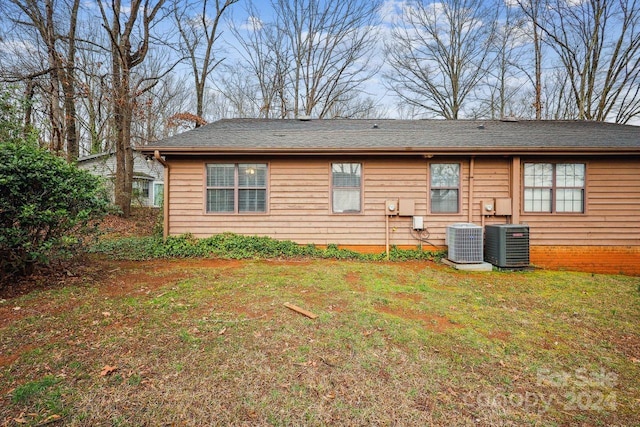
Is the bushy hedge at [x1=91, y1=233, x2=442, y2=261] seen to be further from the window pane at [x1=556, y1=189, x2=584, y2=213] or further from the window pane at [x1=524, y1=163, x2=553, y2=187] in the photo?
the window pane at [x1=556, y1=189, x2=584, y2=213]

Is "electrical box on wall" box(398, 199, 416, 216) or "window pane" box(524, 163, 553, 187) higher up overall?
"window pane" box(524, 163, 553, 187)

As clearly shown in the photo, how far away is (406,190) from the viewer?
711cm

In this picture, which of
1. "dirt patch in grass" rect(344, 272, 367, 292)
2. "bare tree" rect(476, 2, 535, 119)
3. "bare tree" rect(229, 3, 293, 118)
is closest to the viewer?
"dirt patch in grass" rect(344, 272, 367, 292)

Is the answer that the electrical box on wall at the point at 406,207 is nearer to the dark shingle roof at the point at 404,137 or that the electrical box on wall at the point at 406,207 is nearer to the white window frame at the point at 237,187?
the dark shingle roof at the point at 404,137

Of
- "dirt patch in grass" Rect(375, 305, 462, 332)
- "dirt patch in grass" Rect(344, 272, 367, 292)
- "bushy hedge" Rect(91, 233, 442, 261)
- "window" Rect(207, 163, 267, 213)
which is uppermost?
"window" Rect(207, 163, 267, 213)

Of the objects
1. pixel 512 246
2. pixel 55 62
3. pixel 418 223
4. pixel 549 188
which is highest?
pixel 55 62

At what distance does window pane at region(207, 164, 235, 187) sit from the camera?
23.5ft

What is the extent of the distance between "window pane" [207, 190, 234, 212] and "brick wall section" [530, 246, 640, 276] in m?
7.91

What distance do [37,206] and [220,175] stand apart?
12.1ft

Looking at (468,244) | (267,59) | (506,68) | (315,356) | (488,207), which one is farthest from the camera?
(267,59)

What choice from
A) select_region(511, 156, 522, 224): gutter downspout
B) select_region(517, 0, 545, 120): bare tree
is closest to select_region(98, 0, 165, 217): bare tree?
select_region(511, 156, 522, 224): gutter downspout

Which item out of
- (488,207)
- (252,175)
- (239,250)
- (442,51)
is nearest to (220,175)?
(252,175)

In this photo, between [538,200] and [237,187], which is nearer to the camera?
[538,200]

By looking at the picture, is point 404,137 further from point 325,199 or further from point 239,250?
point 239,250
